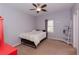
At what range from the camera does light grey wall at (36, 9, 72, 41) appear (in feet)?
3.83

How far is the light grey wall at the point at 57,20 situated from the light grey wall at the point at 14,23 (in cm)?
10

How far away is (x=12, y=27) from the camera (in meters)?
1.05

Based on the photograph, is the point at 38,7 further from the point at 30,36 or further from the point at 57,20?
the point at 30,36

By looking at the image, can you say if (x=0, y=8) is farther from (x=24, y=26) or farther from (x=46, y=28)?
(x=46, y=28)

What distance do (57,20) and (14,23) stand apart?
1.99 ft

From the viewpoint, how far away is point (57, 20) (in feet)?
3.98

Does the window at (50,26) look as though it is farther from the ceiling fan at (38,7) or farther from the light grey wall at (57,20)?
the ceiling fan at (38,7)

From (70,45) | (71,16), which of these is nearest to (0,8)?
(71,16)

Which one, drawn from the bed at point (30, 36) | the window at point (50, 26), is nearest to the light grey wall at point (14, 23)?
the bed at point (30, 36)

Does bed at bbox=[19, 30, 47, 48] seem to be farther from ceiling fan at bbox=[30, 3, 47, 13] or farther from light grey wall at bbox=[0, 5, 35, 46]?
ceiling fan at bbox=[30, 3, 47, 13]

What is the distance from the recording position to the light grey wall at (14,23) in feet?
3.32

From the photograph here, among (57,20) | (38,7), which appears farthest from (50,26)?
(38,7)
